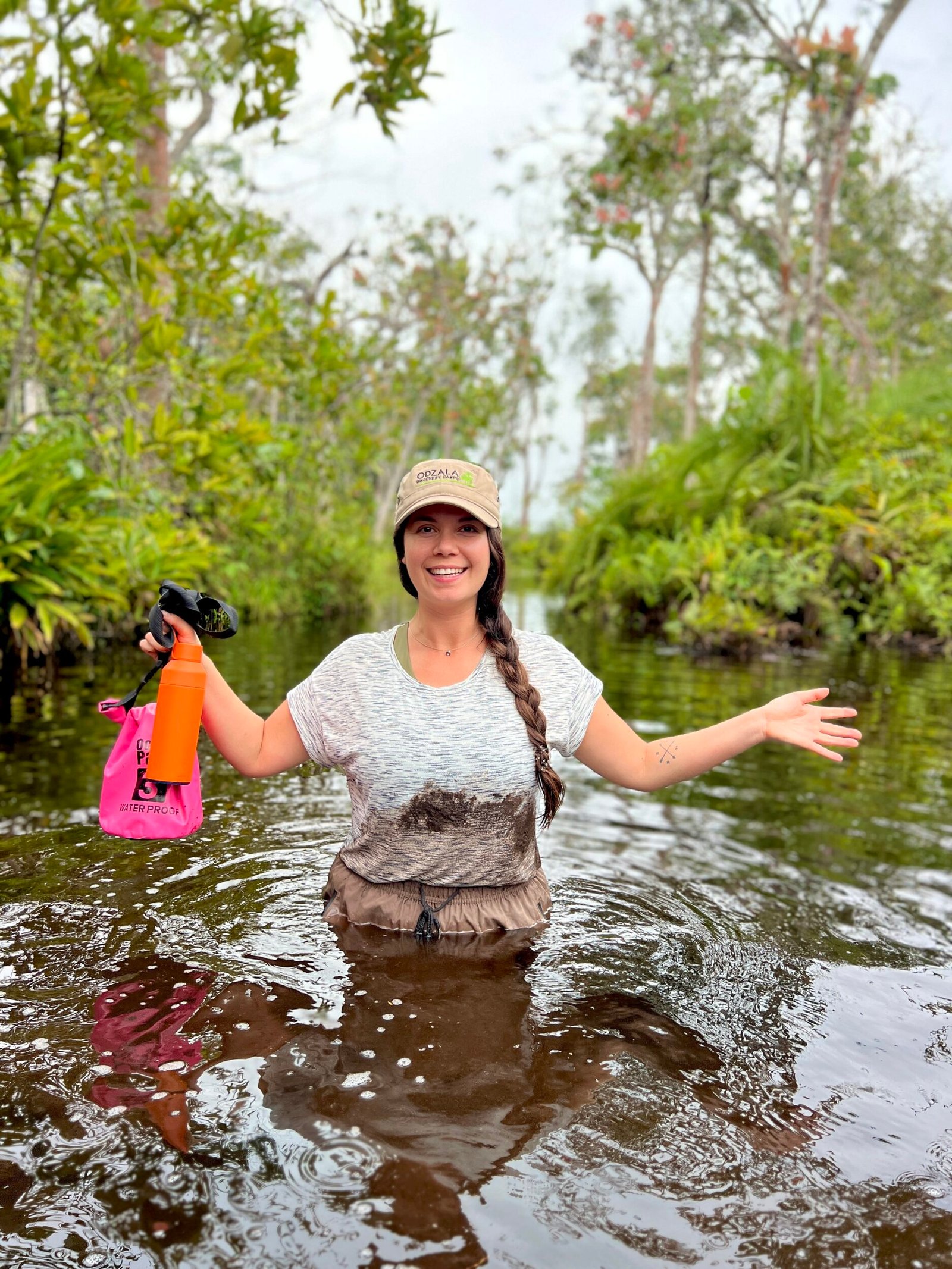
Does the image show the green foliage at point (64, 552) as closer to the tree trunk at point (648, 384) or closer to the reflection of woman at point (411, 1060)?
the reflection of woman at point (411, 1060)

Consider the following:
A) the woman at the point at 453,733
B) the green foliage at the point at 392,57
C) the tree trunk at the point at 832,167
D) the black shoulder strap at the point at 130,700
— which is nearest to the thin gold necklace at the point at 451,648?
the woman at the point at 453,733

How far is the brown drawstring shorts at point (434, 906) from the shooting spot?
9.37 ft

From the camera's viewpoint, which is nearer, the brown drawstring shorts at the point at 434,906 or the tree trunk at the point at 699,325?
the brown drawstring shorts at the point at 434,906

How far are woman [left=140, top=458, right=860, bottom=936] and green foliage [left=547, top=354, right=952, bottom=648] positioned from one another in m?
7.75

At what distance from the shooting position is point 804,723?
2.67 metres

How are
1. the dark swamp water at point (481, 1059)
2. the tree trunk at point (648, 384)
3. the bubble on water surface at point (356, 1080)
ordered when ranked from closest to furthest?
the dark swamp water at point (481, 1059), the bubble on water surface at point (356, 1080), the tree trunk at point (648, 384)

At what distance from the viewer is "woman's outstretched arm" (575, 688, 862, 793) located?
2639mm

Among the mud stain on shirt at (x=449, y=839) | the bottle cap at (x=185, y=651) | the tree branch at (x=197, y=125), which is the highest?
the tree branch at (x=197, y=125)

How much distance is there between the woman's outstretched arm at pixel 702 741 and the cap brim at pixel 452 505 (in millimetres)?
586

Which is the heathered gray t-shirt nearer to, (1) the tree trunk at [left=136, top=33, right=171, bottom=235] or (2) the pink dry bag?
(2) the pink dry bag

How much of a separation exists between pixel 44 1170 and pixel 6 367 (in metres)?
12.1

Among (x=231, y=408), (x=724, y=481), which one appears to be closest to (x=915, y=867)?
(x=231, y=408)

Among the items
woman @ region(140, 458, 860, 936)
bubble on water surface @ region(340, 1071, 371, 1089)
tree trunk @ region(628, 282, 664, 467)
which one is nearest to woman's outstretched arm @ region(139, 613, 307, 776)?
woman @ region(140, 458, 860, 936)

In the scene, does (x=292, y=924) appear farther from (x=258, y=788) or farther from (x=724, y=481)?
(x=724, y=481)
